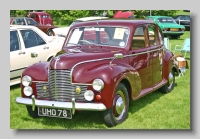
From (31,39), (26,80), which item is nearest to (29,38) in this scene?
(31,39)

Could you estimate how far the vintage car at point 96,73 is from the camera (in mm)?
5152

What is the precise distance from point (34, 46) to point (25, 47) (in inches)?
13.7

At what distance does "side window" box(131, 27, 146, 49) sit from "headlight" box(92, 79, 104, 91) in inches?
58.9

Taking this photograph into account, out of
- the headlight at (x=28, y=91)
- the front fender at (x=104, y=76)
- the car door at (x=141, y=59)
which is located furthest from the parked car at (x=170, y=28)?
the headlight at (x=28, y=91)

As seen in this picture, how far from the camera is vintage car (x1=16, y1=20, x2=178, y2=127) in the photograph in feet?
16.9

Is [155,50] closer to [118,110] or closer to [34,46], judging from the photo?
[118,110]

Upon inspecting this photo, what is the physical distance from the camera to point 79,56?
18.2ft

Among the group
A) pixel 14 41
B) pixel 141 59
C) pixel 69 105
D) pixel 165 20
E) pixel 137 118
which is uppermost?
pixel 165 20

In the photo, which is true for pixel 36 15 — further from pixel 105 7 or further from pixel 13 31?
pixel 105 7

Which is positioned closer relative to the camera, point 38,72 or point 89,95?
point 89,95

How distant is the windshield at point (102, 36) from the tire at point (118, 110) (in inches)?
40.9

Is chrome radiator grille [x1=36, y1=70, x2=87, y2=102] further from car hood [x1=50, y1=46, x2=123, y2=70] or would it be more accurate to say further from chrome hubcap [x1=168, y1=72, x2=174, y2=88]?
chrome hubcap [x1=168, y1=72, x2=174, y2=88]

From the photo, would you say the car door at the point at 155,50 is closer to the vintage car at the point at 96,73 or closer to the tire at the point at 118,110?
the vintage car at the point at 96,73

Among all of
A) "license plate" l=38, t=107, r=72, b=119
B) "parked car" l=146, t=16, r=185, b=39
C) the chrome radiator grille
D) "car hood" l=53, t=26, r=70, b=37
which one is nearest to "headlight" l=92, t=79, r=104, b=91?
the chrome radiator grille
